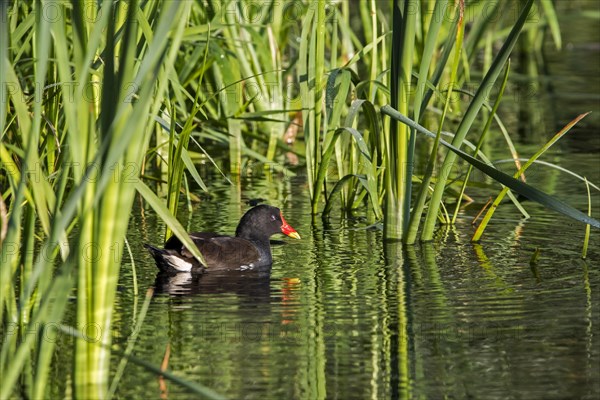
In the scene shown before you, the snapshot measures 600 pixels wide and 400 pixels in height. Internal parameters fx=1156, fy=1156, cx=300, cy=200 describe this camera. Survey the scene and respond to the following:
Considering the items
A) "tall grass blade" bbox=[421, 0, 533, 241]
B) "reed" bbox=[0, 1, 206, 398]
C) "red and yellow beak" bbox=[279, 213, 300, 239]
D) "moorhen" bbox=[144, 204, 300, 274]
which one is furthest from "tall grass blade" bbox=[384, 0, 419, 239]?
"reed" bbox=[0, 1, 206, 398]

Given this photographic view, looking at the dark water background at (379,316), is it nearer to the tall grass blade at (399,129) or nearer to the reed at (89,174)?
the tall grass blade at (399,129)

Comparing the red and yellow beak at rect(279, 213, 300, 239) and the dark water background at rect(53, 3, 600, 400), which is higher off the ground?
the red and yellow beak at rect(279, 213, 300, 239)

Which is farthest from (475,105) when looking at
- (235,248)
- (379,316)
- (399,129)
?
(235,248)

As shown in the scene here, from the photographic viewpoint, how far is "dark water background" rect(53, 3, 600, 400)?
4062 millimetres

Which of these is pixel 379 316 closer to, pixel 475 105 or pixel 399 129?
pixel 475 105

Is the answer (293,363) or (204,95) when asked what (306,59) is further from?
(293,363)

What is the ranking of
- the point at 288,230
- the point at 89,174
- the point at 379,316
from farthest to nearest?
the point at 288,230 → the point at 379,316 → the point at 89,174

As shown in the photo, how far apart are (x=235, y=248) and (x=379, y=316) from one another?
5.08ft

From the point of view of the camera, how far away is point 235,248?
636cm

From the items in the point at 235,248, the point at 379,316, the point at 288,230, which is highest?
the point at 288,230

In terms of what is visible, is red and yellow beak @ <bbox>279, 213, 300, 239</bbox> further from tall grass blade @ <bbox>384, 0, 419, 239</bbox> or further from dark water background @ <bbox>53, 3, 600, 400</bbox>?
tall grass blade @ <bbox>384, 0, 419, 239</bbox>

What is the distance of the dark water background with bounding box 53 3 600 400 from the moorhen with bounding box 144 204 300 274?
0.37 ft

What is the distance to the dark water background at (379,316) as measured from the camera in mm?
4062

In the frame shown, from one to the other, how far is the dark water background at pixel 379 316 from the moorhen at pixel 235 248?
0.37ft
